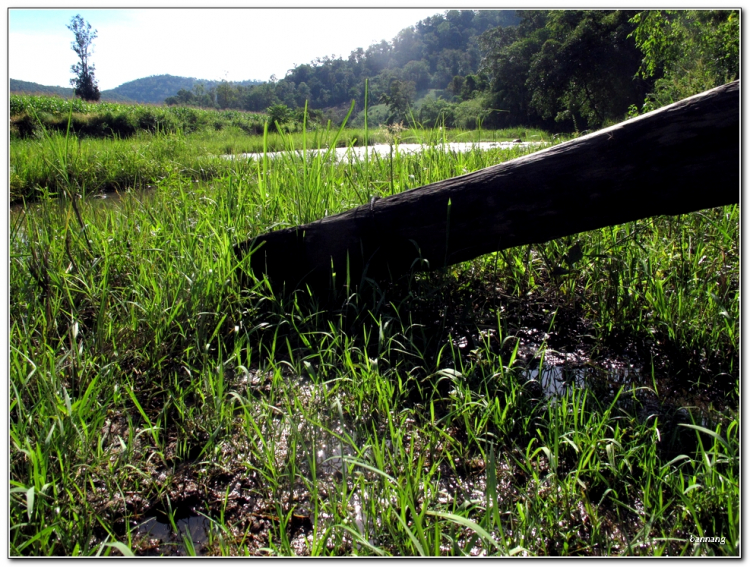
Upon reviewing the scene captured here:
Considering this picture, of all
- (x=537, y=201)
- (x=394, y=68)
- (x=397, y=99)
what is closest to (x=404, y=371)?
(x=537, y=201)

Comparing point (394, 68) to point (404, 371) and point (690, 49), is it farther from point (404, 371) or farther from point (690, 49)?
point (404, 371)

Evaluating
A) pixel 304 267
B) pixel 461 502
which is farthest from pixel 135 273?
pixel 461 502

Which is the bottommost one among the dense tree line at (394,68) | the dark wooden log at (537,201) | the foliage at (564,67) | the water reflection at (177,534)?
the water reflection at (177,534)

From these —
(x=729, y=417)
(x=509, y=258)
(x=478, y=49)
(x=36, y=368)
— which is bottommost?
(x=729, y=417)

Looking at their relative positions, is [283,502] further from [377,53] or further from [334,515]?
[377,53]

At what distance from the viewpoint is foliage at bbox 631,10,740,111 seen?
581cm

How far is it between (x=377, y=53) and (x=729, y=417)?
14.6ft

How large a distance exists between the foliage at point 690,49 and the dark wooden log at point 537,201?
545cm

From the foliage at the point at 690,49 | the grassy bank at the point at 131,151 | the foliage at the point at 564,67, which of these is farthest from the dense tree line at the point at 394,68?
the foliage at the point at 690,49

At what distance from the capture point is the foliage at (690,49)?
19.1 ft

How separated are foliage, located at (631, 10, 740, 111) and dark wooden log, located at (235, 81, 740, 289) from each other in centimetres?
545

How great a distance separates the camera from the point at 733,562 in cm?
92

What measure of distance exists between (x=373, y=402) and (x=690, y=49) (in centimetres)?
804

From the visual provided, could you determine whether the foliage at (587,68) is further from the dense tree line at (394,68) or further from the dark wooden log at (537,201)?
the dark wooden log at (537,201)
